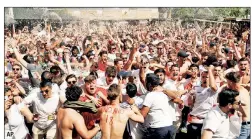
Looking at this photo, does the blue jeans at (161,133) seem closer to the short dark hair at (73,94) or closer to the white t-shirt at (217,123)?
the white t-shirt at (217,123)

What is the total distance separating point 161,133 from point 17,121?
2.20 metres

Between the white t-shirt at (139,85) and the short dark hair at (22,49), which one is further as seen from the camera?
the short dark hair at (22,49)

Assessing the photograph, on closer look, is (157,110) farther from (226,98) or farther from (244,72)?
(244,72)

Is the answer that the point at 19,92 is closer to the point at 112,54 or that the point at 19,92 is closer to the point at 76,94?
the point at 76,94

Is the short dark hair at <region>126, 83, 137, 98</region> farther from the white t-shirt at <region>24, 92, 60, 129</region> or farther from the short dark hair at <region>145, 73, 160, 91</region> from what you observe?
the white t-shirt at <region>24, 92, 60, 129</region>

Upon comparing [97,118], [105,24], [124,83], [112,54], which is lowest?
[97,118]

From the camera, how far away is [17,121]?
659cm

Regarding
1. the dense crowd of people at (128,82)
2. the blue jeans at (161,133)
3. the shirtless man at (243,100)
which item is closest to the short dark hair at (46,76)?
the dense crowd of people at (128,82)

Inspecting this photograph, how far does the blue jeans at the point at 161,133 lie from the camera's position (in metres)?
6.45

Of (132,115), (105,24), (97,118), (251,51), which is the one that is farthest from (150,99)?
(251,51)

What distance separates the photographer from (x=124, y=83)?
23.5 ft

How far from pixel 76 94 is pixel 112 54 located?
1953 mm

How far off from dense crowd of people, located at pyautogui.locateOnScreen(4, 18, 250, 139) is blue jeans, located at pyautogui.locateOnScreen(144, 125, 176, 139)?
0.02 meters

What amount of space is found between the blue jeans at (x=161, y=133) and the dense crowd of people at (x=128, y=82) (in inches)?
0.6
